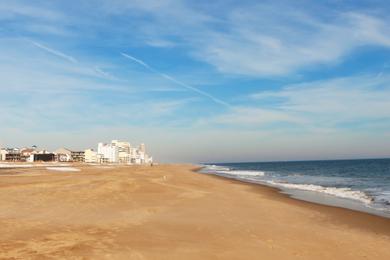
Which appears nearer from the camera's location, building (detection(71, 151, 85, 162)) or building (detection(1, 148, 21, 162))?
building (detection(1, 148, 21, 162))

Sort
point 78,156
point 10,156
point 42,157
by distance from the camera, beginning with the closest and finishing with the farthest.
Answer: point 42,157
point 10,156
point 78,156

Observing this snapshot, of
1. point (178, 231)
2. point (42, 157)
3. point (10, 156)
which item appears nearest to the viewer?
point (178, 231)

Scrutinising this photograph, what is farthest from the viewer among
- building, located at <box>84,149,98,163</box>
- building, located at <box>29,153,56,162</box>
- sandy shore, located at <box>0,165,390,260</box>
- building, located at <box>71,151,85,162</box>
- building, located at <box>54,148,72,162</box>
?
building, located at <box>71,151,85,162</box>

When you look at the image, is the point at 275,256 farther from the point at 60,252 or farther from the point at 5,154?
the point at 5,154

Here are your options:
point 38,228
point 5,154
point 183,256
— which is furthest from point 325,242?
point 5,154

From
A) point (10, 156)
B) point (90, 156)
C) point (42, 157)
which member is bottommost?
point (42, 157)

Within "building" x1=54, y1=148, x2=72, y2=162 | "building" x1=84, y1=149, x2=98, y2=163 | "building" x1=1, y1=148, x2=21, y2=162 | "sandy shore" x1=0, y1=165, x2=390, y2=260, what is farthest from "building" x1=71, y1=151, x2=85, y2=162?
"sandy shore" x1=0, y1=165, x2=390, y2=260

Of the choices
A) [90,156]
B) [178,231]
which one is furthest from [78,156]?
[178,231]

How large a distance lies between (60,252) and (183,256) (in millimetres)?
2709

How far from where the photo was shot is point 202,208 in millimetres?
17719

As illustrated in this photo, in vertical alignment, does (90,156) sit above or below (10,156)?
above

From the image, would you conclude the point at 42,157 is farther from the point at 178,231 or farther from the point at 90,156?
the point at 178,231

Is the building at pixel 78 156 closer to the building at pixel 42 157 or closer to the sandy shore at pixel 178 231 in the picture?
the building at pixel 42 157

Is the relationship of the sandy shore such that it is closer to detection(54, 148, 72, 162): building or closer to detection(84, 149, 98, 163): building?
detection(54, 148, 72, 162): building
